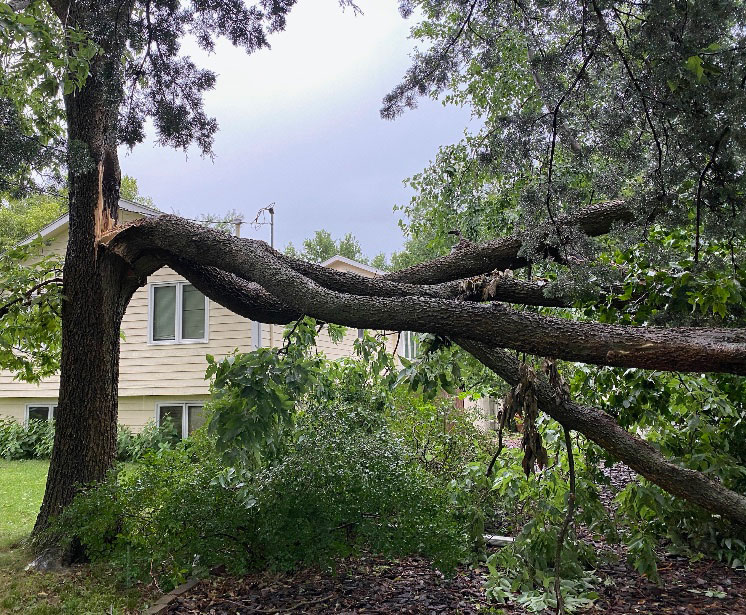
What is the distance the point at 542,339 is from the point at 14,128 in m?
4.04

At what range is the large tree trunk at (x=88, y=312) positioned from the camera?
4.79m

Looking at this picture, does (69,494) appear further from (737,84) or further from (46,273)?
(737,84)

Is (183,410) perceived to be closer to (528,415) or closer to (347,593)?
(347,593)

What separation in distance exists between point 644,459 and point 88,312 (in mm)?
4313

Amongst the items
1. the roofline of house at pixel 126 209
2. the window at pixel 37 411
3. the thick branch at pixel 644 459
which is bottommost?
the window at pixel 37 411

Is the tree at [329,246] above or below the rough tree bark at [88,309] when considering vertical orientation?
above

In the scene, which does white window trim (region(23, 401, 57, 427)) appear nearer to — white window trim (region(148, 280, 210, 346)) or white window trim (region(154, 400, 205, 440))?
white window trim (region(154, 400, 205, 440))

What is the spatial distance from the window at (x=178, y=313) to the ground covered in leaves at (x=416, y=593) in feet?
23.5

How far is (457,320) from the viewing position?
3.29 m

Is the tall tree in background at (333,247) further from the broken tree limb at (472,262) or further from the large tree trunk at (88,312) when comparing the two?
the broken tree limb at (472,262)

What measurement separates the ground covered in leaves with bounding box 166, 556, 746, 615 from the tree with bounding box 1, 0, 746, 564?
2.74 ft

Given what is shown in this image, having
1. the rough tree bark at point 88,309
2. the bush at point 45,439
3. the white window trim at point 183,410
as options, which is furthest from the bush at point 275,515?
the white window trim at point 183,410

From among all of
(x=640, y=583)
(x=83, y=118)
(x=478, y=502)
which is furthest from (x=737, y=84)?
(x=83, y=118)

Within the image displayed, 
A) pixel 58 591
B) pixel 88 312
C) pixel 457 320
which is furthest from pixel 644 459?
pixel 88 312
